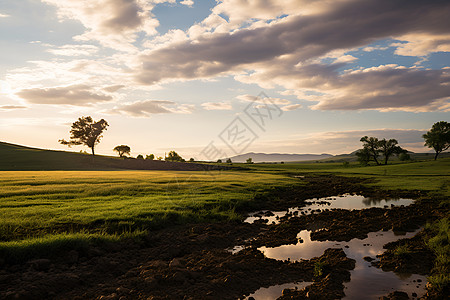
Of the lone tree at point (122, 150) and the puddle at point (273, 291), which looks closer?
the puddle at point (273, 291)

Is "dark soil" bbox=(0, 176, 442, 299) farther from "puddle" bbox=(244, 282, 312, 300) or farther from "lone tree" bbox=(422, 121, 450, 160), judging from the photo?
"lone tree" bbox=(422, 121, 450, 160)

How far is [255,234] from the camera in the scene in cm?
1419

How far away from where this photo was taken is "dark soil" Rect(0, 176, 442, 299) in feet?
25.2

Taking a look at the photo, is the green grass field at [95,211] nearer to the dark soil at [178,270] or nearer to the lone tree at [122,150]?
the dark soil at [178,270]

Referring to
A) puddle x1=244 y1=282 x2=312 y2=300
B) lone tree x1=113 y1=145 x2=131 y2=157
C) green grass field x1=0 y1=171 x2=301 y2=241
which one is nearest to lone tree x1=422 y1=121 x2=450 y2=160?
green grass field x1=0 y1=171 x2=301 y2=241

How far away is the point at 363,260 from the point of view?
33.8ft

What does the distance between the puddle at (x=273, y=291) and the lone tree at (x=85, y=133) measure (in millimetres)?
92482

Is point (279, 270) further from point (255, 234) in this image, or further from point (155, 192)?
point (155, 192)

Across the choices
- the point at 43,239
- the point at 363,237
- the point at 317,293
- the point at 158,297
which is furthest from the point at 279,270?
the point at 43,239

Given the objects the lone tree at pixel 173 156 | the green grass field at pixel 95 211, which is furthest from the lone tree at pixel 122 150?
the green grass field at pixel 95 211

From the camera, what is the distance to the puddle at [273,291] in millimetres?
7739

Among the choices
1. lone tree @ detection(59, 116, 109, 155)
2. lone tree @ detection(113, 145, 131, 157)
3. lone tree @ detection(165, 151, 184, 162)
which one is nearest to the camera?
lone tree @ detection(59, 116, 109, 155)

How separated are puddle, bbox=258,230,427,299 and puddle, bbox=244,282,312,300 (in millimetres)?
1431

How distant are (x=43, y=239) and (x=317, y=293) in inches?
427
